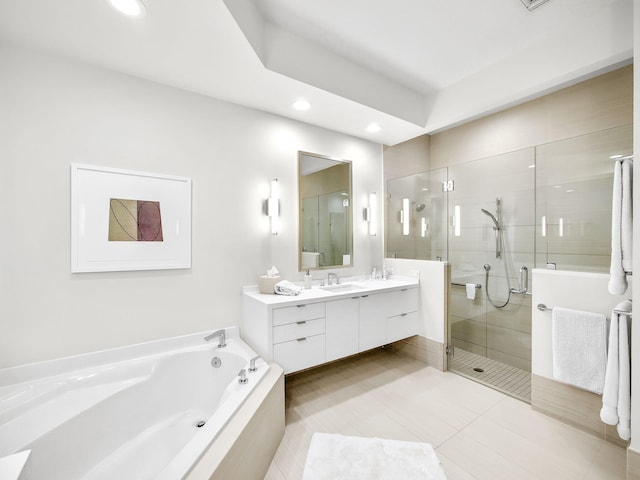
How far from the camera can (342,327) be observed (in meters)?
2.29

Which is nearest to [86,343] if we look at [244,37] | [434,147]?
[244,37]

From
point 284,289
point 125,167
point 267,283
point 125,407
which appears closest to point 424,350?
point 284,289

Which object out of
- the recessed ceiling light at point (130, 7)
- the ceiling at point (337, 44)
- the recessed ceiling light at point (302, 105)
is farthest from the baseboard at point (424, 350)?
the recessed ceiling light at point (130, 7)

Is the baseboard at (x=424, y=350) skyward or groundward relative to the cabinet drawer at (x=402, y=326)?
groundward

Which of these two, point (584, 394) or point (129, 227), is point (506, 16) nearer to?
point (584, 394)

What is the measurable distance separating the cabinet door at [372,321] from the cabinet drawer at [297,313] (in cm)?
46

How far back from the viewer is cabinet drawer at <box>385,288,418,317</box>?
2.63 m

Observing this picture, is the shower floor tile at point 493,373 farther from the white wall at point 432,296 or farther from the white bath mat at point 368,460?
the white bath mat at point 368,460

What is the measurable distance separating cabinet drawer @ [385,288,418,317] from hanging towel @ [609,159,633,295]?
4.81ft

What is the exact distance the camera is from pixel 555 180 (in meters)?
2.18

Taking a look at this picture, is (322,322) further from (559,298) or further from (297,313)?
(559,298)

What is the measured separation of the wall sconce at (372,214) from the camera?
316 cm

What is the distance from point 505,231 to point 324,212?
1.69m

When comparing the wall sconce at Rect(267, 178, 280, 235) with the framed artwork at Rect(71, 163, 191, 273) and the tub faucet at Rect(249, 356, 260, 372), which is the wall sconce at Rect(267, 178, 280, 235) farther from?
the tub faucet at Rect(249, 356, 260, 372)
